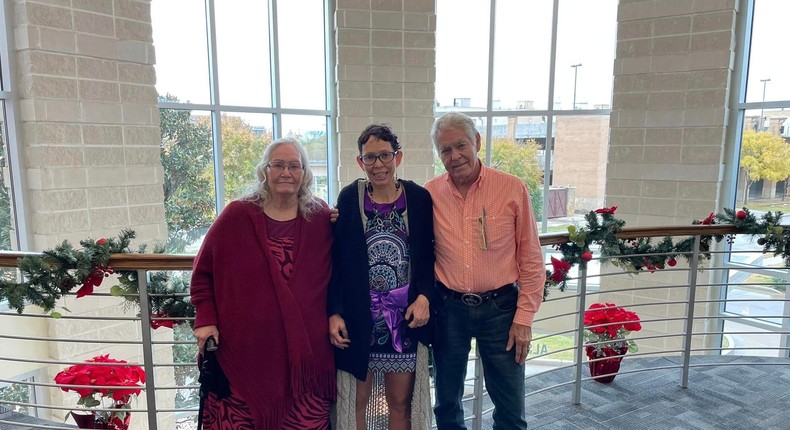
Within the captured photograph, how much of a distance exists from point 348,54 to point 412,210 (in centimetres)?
347

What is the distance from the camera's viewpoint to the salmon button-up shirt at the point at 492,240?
1.71 meters

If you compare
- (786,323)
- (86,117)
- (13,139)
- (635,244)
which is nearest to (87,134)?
(86,117)

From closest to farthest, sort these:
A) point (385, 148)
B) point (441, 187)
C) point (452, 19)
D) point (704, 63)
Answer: point (385, 148), point (441, 187), point (704, 63), point (452, 19)

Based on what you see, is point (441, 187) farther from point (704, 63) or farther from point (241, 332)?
point (704, 63)

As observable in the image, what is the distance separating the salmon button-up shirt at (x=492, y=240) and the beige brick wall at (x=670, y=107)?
134 inches

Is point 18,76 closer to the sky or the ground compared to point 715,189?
closer to the sky

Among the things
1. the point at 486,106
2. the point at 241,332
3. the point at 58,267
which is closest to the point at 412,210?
the point at 241,332

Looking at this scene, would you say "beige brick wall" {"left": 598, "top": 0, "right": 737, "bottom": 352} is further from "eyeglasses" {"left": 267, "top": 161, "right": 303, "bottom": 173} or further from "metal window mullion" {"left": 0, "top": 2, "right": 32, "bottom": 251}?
"metal window mullion" {"left": 0, "top": 2, "right": 32, "bottom": 251}

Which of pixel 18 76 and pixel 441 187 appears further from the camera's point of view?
pixel 18 76

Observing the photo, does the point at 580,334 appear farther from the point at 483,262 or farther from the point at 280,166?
the point at 280,166

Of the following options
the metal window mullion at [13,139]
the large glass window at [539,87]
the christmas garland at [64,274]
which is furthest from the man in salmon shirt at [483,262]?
the large glass window at [539,87]

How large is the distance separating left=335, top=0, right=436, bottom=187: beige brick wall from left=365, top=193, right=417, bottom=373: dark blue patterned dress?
127 inches

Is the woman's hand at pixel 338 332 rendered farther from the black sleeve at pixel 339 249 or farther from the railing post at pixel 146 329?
the railing post at pixel 146 329

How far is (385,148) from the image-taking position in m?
1.58
